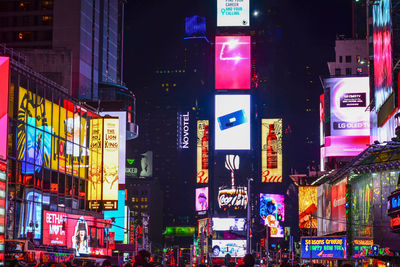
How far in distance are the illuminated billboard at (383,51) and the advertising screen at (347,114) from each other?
16.7 metres

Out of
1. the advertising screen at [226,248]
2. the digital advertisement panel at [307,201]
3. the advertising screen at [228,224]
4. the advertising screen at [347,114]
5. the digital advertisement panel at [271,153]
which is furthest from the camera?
the digital advertisement panel at [271,153]

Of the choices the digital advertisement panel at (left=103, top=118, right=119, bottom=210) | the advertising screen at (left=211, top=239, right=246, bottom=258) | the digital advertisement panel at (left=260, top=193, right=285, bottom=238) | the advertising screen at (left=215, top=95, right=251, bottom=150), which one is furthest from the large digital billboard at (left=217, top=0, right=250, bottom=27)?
the digital advertisement panel at (left=103, top=118, right=119, bottom=210)

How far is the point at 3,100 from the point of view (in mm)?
41406

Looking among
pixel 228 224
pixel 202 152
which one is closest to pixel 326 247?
pixel 228 224

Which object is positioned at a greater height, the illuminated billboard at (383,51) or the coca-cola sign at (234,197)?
the illuminated billboard at (383,51)

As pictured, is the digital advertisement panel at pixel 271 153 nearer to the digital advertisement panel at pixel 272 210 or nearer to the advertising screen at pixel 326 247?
the digital advertisement panel at pixel 272 210

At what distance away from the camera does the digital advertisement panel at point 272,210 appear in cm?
12812

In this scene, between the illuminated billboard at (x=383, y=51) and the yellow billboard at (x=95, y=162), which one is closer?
the illuminated billboard at (x=383, y=51)

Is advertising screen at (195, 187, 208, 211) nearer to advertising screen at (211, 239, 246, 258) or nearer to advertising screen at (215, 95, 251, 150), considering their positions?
advertising screen at (211, 239, 246, 258)

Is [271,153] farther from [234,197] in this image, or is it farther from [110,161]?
[110,161]

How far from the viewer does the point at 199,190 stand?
13112 centimetres

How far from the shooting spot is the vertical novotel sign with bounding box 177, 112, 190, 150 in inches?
6191

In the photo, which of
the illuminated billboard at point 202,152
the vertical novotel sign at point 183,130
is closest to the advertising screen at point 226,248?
the illuminated billboard at point 202,152

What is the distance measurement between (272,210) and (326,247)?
3637 inches
